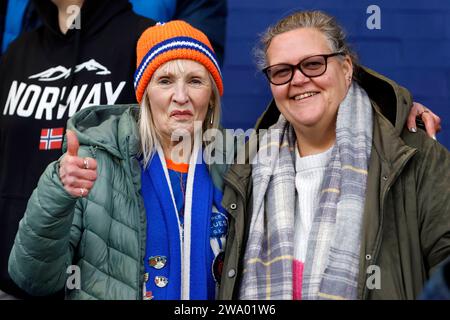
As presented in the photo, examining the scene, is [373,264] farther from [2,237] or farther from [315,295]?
[2,237]

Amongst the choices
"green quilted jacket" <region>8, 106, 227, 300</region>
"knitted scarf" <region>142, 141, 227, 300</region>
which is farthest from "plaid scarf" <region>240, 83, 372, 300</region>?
"green quilted jacket" <region>8, 106, 227, 300</region>

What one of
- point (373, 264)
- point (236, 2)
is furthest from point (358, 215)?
point (236, 2)

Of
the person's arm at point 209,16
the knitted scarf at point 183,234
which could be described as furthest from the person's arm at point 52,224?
the person's arm at point 209,16

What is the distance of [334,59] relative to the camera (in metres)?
2.10

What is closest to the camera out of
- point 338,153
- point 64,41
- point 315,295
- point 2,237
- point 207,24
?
point 315,295

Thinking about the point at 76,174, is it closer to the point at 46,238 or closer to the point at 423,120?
the point at 46,238

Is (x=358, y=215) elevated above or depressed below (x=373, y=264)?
above

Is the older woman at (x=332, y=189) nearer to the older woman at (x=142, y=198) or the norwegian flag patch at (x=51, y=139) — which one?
the older woman at (x=142, y=198)

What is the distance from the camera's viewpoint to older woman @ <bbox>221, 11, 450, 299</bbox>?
1.82 m

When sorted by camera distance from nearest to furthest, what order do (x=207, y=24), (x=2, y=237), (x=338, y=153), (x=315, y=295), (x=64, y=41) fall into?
(x=315, y=295) < (x=338, y=153) < (x=2, y=237) < (x=64, y=41) < (x=207, y=24)

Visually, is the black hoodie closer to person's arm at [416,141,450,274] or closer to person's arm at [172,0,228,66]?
person's arm at [172,0,228,66]

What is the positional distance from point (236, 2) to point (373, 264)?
188cm

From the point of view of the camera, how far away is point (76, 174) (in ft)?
5.58

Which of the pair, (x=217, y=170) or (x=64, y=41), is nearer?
(x=217, y=170)
